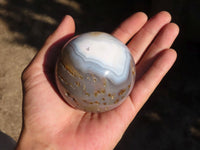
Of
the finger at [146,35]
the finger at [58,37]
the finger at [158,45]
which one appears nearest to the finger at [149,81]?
the finger at [158,45]

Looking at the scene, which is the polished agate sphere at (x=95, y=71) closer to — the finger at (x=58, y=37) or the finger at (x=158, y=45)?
the finger at (x=58, y=37)

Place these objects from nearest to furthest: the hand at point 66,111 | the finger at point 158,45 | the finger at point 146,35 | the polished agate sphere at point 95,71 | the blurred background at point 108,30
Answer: the polished agate sphere at point 95,71
the hand at point 66,111
the finger at point 158,45
the finger at point 146,35
the blurred background at point 108,30

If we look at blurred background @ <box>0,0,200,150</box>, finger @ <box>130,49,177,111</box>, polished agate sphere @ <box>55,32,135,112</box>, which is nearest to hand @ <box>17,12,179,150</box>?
finger @ <box>130,49,177,111</box>

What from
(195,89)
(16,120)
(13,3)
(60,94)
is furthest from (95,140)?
(13,3)

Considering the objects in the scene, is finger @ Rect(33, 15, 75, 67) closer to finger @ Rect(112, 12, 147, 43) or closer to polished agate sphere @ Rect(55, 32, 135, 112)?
polished agate sphere @ Rect(55, 32, 135, 112)

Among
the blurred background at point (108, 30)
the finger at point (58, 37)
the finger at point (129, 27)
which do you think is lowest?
the blurred background at point (108, 30)

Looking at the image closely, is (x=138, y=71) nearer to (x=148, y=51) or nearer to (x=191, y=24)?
(x=148, y=51)
